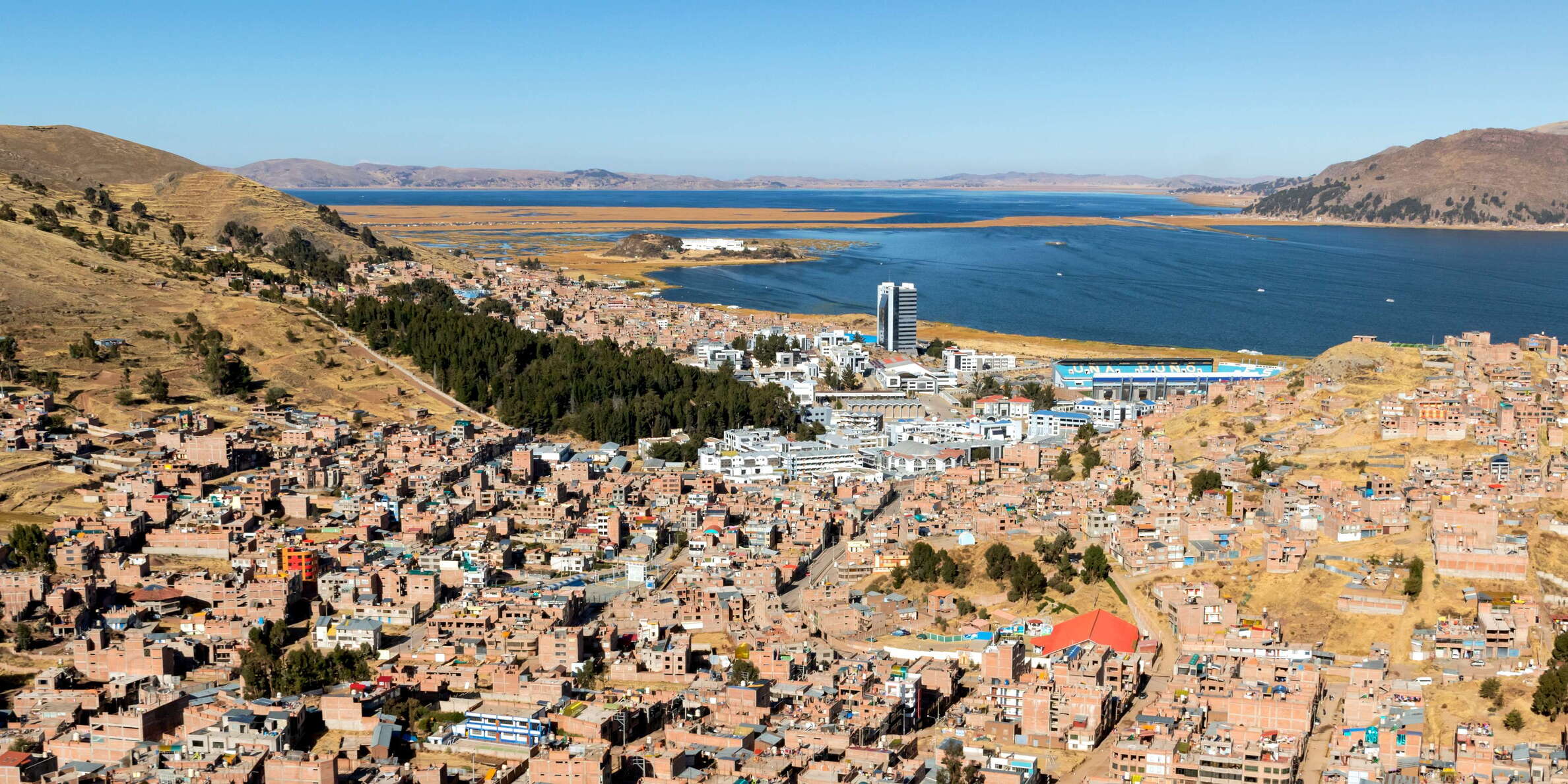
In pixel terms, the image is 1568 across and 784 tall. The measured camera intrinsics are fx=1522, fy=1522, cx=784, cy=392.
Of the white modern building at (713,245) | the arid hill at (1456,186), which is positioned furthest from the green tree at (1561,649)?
the arid hill at (1456,186)

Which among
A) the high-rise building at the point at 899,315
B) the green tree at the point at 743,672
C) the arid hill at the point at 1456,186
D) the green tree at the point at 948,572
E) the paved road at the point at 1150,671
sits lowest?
the paved road at the point at 1150,671

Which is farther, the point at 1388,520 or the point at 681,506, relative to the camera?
the point at 681,506

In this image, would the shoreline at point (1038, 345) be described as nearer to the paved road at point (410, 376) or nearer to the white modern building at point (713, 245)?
the paved road at point (410, 376)

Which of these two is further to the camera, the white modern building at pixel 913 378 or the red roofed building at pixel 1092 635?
the white modern building at pixel 913 378

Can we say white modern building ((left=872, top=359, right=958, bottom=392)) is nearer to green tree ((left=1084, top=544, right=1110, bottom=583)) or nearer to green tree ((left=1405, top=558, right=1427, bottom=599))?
green tree ((left=1084, top=544, right=1110, bottom=583))

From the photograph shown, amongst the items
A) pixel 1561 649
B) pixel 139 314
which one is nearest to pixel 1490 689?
pixel 1561 649

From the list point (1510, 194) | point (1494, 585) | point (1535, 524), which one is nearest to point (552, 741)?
point (1494, 585)

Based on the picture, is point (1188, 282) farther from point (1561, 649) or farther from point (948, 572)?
point (1561, 649)

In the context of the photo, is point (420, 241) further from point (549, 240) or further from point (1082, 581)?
point (1082, 581)
